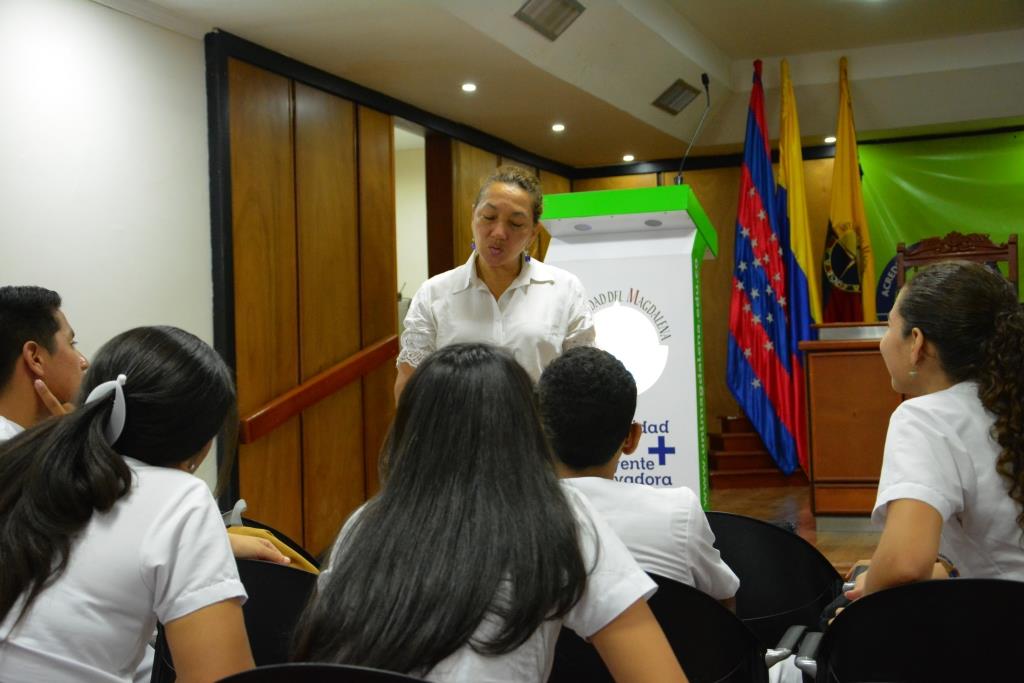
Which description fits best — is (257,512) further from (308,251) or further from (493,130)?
(493,130)

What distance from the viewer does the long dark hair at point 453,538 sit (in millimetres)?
945

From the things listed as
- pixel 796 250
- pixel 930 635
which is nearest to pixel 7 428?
pixel 930 635

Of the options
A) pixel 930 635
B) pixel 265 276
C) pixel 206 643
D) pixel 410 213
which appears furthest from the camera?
pixel 410 213

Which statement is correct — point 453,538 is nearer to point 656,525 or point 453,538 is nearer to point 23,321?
point 656,525

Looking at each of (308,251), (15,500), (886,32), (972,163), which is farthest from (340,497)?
(972,163)

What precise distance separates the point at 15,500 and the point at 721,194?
7354 millimetres

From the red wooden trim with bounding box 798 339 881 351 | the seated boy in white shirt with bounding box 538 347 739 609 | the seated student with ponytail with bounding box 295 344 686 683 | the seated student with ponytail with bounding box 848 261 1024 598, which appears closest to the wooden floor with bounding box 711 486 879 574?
the red wooden trim with bounding box 798 339 881 351

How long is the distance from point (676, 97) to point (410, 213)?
2680 mm

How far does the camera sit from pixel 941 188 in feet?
23.9

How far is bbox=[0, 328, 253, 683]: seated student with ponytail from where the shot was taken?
1115mm

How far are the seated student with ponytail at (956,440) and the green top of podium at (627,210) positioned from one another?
1.87m

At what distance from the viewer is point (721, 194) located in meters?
7.99

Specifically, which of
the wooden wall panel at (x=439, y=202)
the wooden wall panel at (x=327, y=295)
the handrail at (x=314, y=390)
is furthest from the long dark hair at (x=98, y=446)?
the wooden wall panel at (x=439, y=202)

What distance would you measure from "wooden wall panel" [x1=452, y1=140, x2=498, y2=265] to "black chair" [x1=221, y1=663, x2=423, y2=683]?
5616mm
